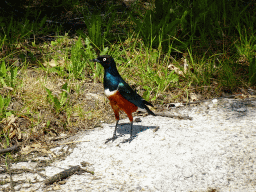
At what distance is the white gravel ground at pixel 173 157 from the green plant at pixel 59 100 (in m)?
0.50

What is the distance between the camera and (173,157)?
288cm

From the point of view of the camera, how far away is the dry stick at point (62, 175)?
2.54m

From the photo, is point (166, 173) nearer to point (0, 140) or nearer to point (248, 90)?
point (0, 140)

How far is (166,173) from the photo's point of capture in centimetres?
268

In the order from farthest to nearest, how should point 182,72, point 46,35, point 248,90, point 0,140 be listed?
1. point 46,35
2. point 182,72
3. point 248,90
4. point 0,140

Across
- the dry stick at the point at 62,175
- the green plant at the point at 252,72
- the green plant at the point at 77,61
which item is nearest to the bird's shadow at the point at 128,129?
the dry stick at the point at 62,175

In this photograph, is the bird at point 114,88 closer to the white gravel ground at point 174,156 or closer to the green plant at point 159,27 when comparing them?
the white gravel ground at point 174,156

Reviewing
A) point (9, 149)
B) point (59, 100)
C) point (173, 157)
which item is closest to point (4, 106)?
point (9, 149)

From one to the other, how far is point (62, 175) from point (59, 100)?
4.39ft

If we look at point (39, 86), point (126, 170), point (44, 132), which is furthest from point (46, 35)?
point (126, 170)

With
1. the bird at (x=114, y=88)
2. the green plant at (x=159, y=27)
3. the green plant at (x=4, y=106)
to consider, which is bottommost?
the green plant at (x=4, y=106)

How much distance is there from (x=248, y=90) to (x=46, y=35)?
3.32 metres

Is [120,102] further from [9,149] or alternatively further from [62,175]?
[9,149]

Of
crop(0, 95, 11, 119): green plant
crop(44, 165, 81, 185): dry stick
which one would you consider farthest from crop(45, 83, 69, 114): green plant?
crop(44, 165, 81, 185): dry stick
